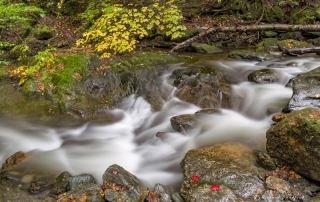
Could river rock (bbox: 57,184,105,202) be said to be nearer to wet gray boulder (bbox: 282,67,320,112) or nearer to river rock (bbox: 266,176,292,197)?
river rock (bbox: 266,176,292,197)

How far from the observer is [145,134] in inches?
239

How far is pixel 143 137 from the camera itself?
5.97 m

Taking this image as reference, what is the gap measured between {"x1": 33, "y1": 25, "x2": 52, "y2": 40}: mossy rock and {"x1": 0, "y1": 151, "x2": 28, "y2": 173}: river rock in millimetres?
6696

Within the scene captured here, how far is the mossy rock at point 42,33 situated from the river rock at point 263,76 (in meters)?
8.08

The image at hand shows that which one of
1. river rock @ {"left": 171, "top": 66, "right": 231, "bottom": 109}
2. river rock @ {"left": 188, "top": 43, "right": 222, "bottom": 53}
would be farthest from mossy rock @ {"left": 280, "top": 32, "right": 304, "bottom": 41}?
river rock @ {"left": 171, "top": 66, "right": 231, "bottom": 109}

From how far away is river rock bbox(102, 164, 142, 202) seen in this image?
362cm

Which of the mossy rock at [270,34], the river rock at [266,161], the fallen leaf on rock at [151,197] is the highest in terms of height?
the mossy rock at [270,34]

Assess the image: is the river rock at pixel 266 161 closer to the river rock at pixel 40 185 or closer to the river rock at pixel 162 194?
the river rock at pixel 162 194

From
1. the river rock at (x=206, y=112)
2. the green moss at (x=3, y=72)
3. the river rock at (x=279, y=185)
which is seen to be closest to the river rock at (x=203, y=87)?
the river rock at (x=206, y=112)

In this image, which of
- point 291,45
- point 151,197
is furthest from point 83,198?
point 291,45

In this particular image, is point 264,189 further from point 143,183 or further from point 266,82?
point 266,82

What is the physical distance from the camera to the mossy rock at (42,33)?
10.4m

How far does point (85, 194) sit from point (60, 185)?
30.4 inches

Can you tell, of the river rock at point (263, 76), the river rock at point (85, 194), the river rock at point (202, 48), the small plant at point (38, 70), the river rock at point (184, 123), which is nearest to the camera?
the river rock at point (85, 194)
